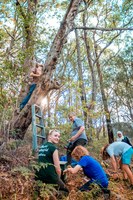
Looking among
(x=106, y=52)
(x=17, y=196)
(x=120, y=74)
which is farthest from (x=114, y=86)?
(x=17, y=196)

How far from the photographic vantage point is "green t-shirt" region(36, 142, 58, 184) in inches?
172

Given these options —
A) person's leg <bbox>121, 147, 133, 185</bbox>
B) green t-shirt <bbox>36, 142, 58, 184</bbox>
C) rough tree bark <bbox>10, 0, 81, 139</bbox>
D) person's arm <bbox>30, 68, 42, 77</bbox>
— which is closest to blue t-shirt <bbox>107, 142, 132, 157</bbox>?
person's leg <bbox>121, 147, 133, 185</bbox>

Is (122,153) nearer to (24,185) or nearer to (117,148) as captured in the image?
(117,148)

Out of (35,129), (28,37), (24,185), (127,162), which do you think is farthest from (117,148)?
(28,37)

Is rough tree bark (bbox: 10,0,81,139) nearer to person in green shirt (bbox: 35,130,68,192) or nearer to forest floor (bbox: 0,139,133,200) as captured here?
forest floor (bbox: 0,139,133,200)

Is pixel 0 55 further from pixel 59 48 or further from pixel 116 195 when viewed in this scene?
pixel 116 195

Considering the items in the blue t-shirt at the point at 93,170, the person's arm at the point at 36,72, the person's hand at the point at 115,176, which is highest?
the person's arm at the point at 36,72

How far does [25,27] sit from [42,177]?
19.2 feet

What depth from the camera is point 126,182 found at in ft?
21.2

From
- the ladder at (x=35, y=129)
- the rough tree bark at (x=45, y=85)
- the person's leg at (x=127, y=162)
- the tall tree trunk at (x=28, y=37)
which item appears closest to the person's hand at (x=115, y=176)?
the person's leg at (x=127, y=162)

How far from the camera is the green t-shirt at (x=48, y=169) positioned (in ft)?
14.3

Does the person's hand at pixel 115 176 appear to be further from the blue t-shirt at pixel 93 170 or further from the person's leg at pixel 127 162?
the blue t-shirt at pixel 93 170

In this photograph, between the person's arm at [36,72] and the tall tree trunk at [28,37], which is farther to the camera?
the tall tree trunk at [28,37]

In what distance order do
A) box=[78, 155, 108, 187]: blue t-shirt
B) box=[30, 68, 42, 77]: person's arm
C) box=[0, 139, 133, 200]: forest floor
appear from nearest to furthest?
box=[0, 139, 133, 200]: forest floor, box=[78, 155, 108, 187]: blue t-shirt, box=[30, 68, 42, 77]: person's arm
